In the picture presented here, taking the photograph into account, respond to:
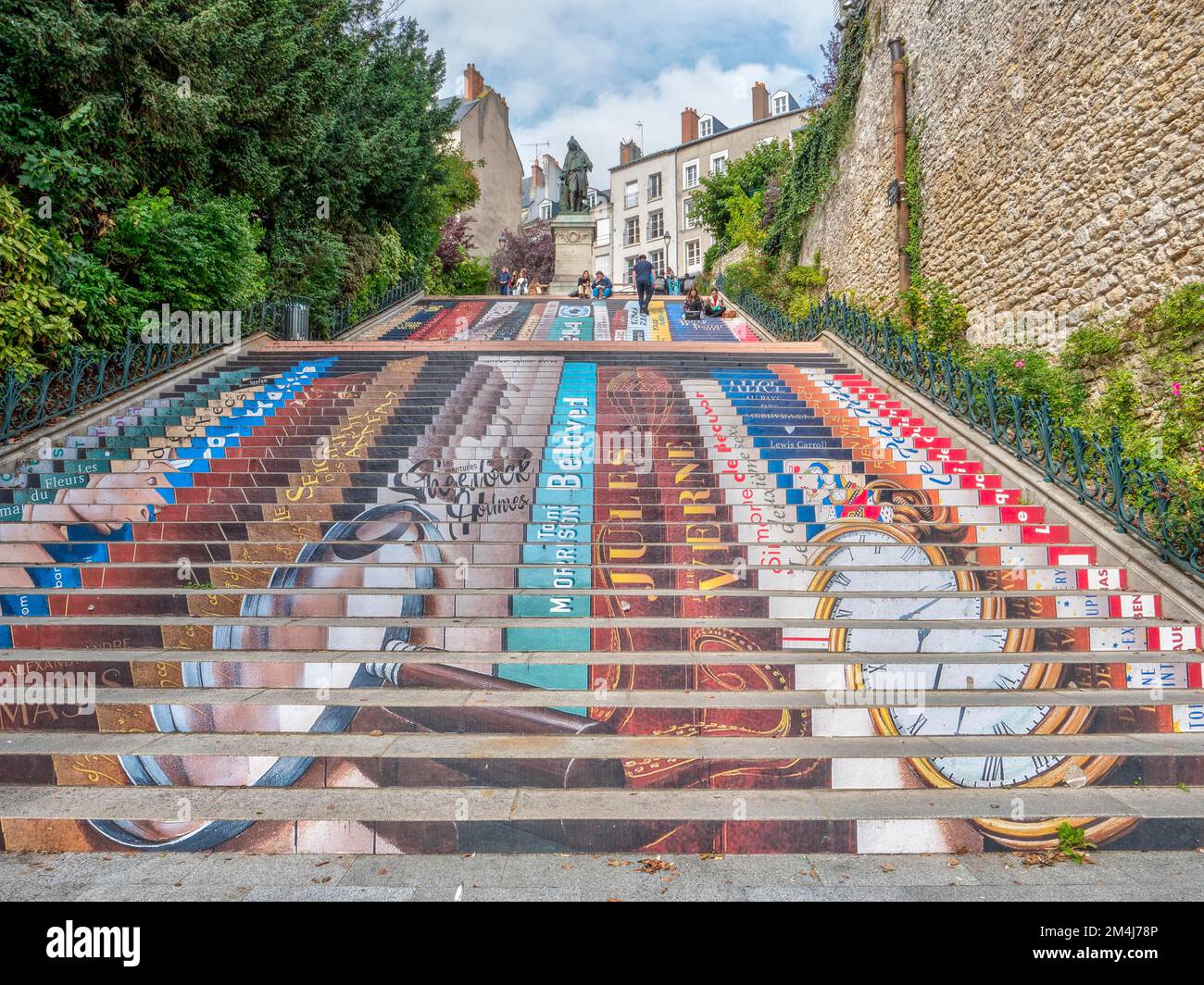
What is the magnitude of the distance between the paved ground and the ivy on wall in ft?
58.8

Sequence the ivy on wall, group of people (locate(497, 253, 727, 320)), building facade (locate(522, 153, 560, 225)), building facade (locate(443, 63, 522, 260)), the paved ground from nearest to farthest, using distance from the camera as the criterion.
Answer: the paved ground → the ivy on wall → group of people (locate(497, 253, 727, 320)) → building facade (locate(443, 63, 522, 260)) → building facade (locate(522, 153, 560, 225))

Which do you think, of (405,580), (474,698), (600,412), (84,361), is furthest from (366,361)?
(474,698)

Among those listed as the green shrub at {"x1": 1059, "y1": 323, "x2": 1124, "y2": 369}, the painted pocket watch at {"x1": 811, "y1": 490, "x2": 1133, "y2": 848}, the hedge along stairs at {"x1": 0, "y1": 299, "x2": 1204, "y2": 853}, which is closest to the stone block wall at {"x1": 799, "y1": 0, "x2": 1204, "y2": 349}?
the green shrub at {"x1": 1059, "y1": 323, "x2": 1124, "y2": 369}

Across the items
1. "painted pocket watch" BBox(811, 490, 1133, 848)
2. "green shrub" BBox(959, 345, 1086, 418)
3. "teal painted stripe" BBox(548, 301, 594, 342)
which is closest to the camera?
"painted pocket watch" BBox(811, 490, 1133, 848)

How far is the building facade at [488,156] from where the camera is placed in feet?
121

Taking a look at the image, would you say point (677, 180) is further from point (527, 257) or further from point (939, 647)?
point (939, 647)

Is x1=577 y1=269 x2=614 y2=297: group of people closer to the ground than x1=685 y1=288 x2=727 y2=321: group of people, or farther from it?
farther from it

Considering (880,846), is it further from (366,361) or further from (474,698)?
(366,361)

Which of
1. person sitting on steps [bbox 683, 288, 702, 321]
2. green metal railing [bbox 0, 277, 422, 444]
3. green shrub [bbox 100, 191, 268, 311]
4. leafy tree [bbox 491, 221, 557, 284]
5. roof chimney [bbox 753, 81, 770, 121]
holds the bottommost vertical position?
green metal railing [bbox 0, 277, 422, 444]

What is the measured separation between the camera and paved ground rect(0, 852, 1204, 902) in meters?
3.06

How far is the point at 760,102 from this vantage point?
41.4 meters

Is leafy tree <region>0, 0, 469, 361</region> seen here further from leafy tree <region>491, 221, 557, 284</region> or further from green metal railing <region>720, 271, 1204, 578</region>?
leafy tree <region>491, 221, 557, 284</region>

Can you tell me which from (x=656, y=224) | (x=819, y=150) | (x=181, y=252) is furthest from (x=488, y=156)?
(x=181, y=252)

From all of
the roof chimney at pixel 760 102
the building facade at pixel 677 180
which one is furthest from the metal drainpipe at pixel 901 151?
the roof chimney at pixel 760 102
